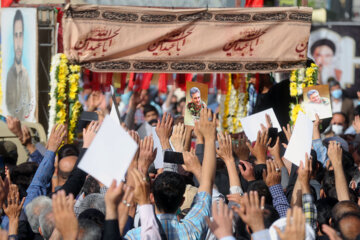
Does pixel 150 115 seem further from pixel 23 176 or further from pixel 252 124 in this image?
pixel 23 176

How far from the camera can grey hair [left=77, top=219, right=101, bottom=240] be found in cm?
387

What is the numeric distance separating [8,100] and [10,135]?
1.47 m

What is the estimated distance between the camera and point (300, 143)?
17.7 ft

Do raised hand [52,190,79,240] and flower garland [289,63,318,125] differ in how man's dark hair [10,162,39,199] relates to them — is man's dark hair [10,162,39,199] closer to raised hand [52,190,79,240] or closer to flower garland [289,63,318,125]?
raised hand [52,190,79,240]

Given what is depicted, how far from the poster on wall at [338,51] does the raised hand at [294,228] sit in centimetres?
1626

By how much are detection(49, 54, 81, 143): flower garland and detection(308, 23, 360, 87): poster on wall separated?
10.9 metres

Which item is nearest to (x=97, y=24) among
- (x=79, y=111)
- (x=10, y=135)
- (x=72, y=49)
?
(x=72, y=49)

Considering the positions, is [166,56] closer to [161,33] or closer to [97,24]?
[161,33]

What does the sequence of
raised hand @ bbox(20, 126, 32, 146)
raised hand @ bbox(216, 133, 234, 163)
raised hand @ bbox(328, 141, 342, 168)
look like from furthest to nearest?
raised hand @ bbox(20, 126, 32, 146), raised hand @ bbox(328, 141, 342, 168), raised hand @ bbox(216, 133, 234, 163)

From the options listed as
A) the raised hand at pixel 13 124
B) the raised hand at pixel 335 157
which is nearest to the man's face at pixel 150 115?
the raised hand at pixel 13 124

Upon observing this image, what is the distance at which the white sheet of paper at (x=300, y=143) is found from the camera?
5.38 meters

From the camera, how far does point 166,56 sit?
31.6 feet

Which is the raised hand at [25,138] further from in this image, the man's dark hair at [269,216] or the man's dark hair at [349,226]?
the man's dark hair at [349,226]

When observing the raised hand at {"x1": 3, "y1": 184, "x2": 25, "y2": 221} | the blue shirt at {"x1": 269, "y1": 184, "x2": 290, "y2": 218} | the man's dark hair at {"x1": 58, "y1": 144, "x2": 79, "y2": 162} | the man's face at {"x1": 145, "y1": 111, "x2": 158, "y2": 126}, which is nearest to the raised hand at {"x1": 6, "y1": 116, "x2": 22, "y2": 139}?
the man's dark hair at {"x1": 58, "y1": 144, "x2": 79, "y2": 162}
